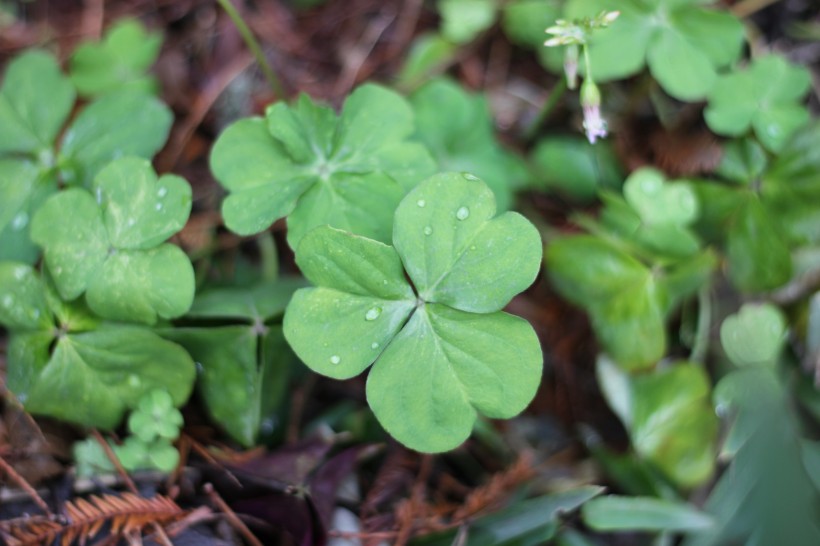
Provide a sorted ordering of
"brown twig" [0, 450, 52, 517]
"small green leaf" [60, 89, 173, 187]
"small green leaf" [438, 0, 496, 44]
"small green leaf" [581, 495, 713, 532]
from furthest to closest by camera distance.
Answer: "small green leaf" [438, 0, 496, 44]
"small green leaf" [60, 89, 173, 187]
"small green leaf" [581, 495, 713, 532]
"brown twig" [0, 450, 52, 517]

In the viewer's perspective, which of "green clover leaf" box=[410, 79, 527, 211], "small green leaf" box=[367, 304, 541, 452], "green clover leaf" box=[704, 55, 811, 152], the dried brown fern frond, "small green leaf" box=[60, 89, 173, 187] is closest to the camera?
"small green leaf" box=[367, 304, 541, 452]

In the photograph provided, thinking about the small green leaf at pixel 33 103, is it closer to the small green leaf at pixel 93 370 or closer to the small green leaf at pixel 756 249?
the small green leaf at pixel 93 370

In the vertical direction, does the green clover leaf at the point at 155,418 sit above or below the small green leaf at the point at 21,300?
below

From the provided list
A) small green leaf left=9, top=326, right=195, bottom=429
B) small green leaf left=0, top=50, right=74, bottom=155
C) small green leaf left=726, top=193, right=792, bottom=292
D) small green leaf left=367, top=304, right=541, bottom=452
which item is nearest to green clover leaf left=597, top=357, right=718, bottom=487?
small green leaf left=726, top=193, right=792, bottom=292

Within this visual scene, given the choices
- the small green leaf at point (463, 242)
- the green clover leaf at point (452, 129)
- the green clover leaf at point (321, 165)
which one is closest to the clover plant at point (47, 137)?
the green clover leaf at point (321, 165)

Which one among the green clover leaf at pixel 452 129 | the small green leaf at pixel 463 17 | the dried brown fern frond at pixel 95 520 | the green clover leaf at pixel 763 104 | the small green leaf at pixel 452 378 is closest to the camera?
the small green leaf at pixel 452 378

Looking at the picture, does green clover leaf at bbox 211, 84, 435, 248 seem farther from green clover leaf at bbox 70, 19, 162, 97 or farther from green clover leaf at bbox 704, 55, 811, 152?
green clover leaf at bbox 704, 55, 811, 152

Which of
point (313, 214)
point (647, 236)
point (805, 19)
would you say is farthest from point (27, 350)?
point (805, 19)
